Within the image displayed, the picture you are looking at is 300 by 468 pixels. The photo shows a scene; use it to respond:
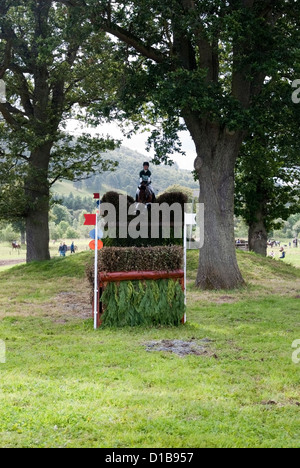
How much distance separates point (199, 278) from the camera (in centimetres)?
1554

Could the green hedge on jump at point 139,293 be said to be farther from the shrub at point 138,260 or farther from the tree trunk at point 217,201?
the tree trunk at point 217,201

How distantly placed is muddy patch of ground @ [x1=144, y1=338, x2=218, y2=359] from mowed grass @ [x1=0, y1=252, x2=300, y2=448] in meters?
0.14

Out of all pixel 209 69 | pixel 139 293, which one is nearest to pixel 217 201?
pixel 209 69

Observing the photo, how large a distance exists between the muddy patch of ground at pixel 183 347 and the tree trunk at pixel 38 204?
14.2 metres

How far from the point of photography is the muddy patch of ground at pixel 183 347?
708 centimetres

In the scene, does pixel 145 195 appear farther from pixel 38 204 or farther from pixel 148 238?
pixel 38 204

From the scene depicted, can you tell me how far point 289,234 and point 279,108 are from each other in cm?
13165

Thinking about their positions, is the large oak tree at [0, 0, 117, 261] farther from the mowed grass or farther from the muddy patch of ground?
the muddy patch of ground

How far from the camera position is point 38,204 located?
21031 mm

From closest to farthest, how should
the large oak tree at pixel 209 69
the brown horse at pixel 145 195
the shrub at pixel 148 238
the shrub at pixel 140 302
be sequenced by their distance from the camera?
the shrub at pixel 140 302
the large oak tree at pixel 209 69
the brown horse at pixel 145 195
the shrub at pixel 148 238

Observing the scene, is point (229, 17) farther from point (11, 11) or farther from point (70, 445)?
point (70, 445)

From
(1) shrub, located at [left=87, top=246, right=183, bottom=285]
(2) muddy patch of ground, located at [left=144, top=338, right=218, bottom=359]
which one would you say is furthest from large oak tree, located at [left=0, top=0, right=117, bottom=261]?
(2) muddy patch of ground, located at [left=144, top=338, right=218, bottom=359]

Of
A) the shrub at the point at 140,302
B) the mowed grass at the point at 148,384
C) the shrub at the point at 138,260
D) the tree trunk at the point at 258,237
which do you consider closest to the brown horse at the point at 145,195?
the mowed grass at the point at 148,384

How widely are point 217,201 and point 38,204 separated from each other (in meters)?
9.22
